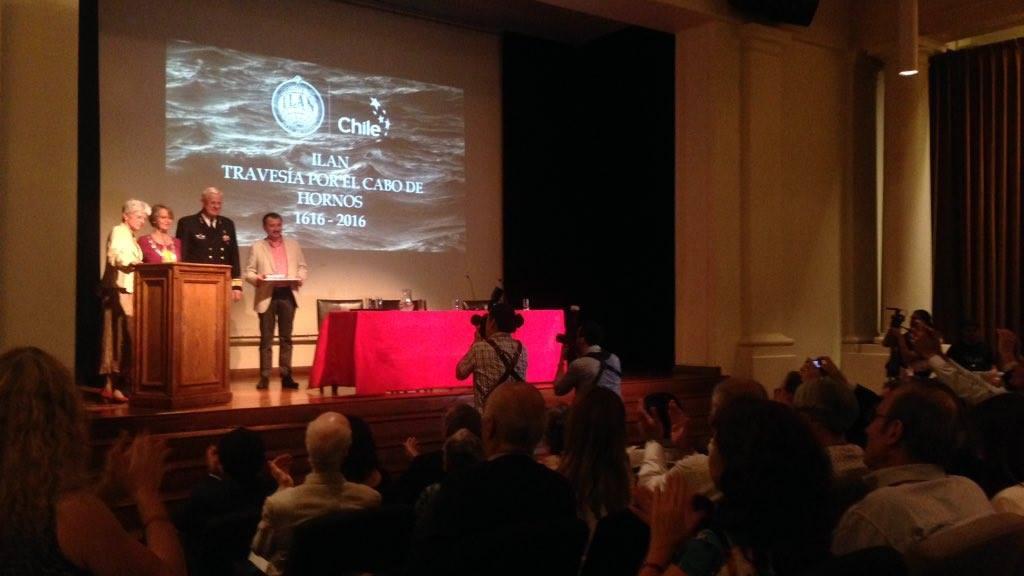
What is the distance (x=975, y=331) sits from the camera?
678 cm

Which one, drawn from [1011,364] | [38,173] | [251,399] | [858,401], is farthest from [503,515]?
[251,399]

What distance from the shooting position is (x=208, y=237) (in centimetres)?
651

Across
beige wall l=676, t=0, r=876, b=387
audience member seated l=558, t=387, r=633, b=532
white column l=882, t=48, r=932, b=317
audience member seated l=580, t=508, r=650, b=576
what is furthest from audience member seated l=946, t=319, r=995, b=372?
audience member seated l=580, t=508, r=650, b=576

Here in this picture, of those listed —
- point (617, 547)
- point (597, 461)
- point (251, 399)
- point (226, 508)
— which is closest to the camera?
point (617, 547)

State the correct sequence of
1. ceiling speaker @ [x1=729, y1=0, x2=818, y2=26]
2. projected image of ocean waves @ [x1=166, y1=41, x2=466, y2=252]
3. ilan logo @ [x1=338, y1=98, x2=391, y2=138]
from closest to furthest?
ceiling speaker @ [x1=729, y1=0, x2=818, y2=26] → projected image of ocean waves @ [x1=166, y1=41, x2=466, y2=252] → ilan logo @ [x1=338, y1=98, x2=391, y2=138]

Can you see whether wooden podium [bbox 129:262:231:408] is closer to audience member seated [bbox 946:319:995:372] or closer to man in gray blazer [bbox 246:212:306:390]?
man in gray blazer [bbox 246:212:306:390]

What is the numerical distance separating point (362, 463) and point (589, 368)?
2285 millimetres

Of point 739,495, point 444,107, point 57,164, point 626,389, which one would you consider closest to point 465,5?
point 444,107

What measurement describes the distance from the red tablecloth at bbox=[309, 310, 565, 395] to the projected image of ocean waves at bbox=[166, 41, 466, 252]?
2.61 meters

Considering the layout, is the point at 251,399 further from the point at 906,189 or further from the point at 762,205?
the point at 906,189

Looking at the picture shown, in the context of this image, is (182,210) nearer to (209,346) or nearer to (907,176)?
(209,346)

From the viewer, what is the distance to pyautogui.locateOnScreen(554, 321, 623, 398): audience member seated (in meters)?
5.04

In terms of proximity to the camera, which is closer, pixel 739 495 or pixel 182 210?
pixel 739 495

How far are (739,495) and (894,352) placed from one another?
5.84 m
